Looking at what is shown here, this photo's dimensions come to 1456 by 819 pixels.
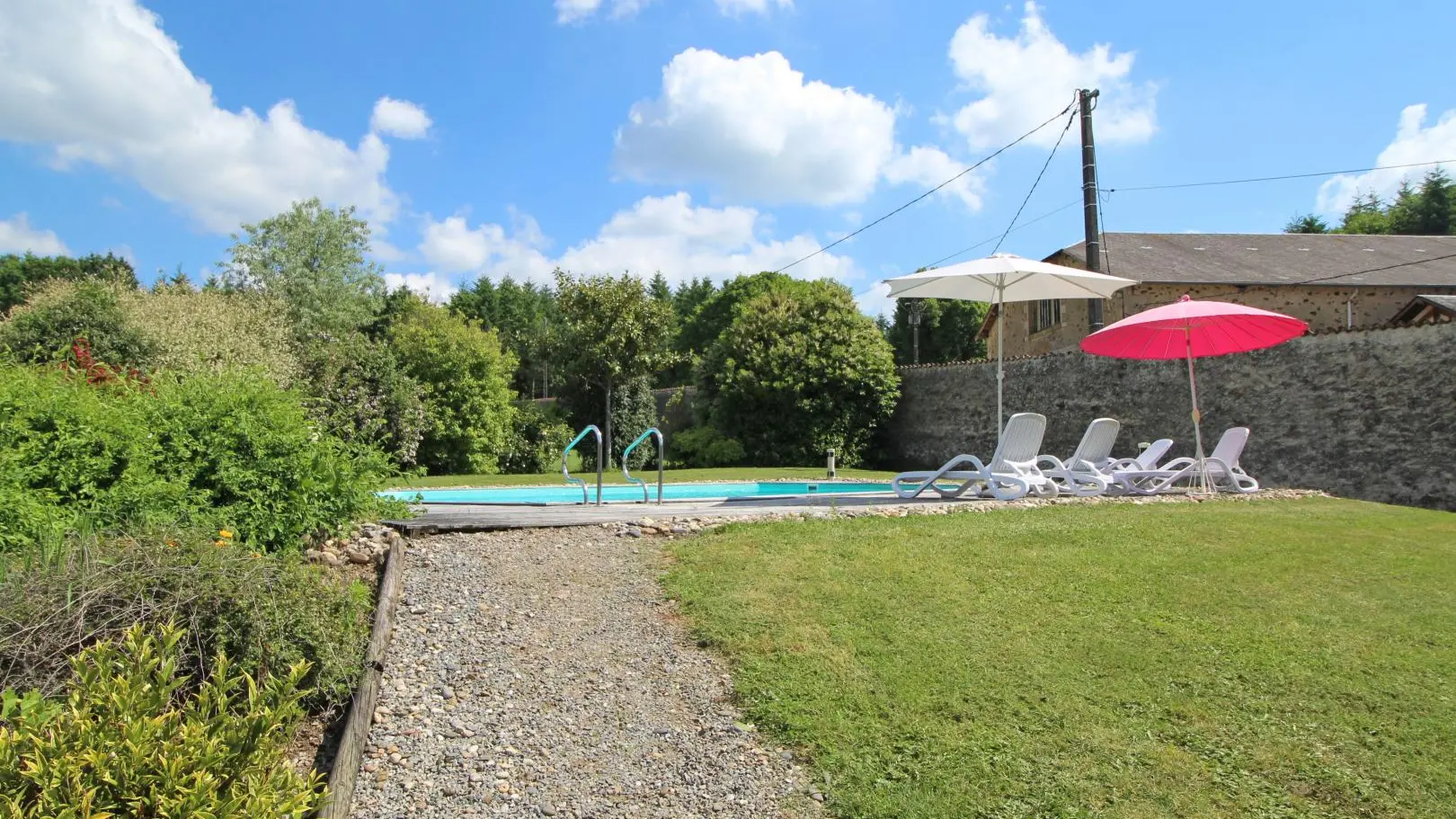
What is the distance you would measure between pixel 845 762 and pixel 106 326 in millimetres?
18633

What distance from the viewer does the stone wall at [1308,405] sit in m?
11.4

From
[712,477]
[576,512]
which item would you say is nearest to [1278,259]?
[712,477]

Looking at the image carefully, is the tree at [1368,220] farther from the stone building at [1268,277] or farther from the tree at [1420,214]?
the stone building at [1268,277]

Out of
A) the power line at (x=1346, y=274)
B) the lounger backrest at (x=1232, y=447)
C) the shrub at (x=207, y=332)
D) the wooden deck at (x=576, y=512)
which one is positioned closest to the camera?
the wooden deck at (x=576, y=512)

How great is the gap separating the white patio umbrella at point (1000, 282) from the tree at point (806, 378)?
7.53m

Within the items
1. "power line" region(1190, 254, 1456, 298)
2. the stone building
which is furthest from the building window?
"power line" region(1190, 254, 1456, 298)

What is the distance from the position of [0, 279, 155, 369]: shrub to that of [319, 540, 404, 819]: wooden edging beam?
14317 mm

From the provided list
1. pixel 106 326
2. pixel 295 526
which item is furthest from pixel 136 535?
pixel 106 326

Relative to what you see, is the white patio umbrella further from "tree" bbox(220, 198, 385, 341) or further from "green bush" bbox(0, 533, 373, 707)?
"tree" bbox(220, 198, 385, 341)

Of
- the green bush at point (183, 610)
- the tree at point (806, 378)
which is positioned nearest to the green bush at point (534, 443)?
the tree at point (806, 378)

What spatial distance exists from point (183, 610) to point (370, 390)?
15.7 m

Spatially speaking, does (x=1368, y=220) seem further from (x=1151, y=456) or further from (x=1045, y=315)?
(x=1151, y=456)

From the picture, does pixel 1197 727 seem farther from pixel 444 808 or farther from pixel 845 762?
pixel 444 808

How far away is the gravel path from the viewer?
11.6 ft
